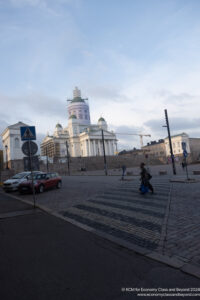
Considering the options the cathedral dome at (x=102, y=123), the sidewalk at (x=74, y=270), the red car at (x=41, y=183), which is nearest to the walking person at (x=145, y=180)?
the sidewalk at (x=74, y=270)

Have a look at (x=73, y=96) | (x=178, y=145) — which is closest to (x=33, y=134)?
(x=178, y=145)

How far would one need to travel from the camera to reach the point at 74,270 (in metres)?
3.54

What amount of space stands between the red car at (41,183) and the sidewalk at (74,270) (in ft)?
33.7

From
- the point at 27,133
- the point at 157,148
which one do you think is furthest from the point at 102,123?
the point at 27,133

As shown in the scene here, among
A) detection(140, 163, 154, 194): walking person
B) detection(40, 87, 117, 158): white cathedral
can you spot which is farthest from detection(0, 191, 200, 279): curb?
detection(40, 87, 117, 158): white cathedral

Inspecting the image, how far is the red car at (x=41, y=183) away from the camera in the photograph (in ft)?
50.7

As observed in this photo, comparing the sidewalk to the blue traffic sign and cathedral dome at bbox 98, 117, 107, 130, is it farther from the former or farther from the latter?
cathedral dome at bbox 98, 117, 107, 130

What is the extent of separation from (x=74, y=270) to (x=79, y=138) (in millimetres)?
104948

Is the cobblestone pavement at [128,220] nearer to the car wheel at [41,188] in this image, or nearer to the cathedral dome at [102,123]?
the car wheel at [41,188]

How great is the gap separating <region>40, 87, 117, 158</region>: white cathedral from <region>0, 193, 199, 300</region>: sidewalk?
283 feet

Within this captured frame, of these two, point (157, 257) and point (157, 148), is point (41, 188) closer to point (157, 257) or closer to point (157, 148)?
point (157, 257)

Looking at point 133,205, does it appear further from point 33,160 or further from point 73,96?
point 73,96

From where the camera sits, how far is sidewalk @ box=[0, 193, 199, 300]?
2.96 metres

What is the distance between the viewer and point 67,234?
18.3 ft
